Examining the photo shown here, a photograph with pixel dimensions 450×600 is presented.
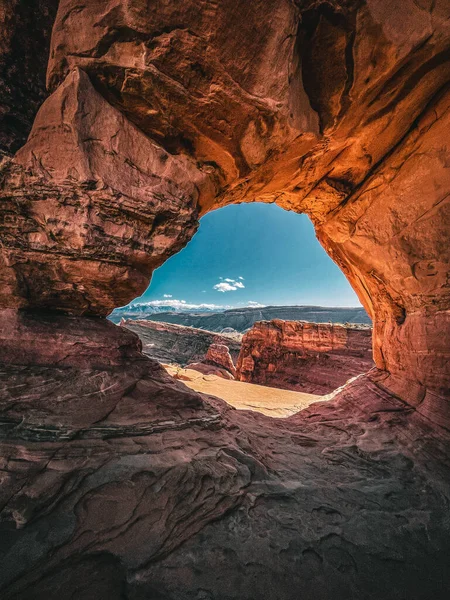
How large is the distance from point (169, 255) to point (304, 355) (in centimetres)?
2626

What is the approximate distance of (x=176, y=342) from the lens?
169ft

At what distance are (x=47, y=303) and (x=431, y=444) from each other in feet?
30.7

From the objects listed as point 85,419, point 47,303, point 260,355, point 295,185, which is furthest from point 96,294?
point 260,355

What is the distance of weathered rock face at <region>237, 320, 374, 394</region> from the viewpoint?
25109 millimetres

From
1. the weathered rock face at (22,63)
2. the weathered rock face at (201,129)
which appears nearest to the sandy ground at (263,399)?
the weathered rock face at (201,129)

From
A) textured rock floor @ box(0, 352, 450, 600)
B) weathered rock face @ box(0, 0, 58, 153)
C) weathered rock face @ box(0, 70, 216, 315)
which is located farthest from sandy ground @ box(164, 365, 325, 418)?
weathered rock face @ box(0, 0, 58, 153)

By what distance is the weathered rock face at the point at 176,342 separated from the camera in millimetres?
48219

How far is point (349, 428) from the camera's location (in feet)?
22.1

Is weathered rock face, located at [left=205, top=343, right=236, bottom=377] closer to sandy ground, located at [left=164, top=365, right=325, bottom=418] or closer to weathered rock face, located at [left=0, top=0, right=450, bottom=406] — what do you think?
sandy ground, located at [left=164, top=365, right=325, bottom=418]

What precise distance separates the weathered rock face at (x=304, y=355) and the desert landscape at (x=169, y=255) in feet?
67.9

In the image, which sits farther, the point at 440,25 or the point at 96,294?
the point at 96,294

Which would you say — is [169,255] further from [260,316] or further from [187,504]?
[260,316]

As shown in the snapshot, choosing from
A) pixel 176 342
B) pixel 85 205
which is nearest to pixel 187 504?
pixel 85 205

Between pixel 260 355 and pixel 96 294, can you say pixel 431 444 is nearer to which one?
pixel 96 294
